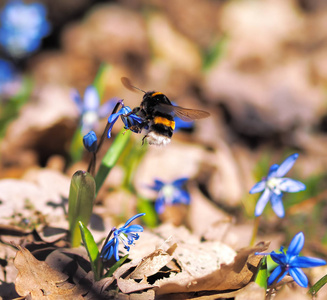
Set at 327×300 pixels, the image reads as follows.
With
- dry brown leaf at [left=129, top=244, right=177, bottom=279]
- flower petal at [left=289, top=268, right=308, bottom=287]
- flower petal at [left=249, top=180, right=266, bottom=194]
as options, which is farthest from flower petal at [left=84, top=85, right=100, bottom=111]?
flower petal at [left=289, top=268, right=308, bottom=287]

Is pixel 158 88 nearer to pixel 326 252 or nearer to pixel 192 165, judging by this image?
pixel 192 165

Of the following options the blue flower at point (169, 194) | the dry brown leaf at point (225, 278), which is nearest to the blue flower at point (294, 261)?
the dry brown leaf at point (225, 278)

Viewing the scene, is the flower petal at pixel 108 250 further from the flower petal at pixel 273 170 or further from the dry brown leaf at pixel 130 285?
the flower petal at pixel 273 170

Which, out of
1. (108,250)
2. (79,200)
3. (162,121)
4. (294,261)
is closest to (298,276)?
(294,261)

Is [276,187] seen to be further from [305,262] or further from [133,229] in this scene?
[133,229]

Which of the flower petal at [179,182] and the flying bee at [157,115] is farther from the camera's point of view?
the flower petal at [179,182]
